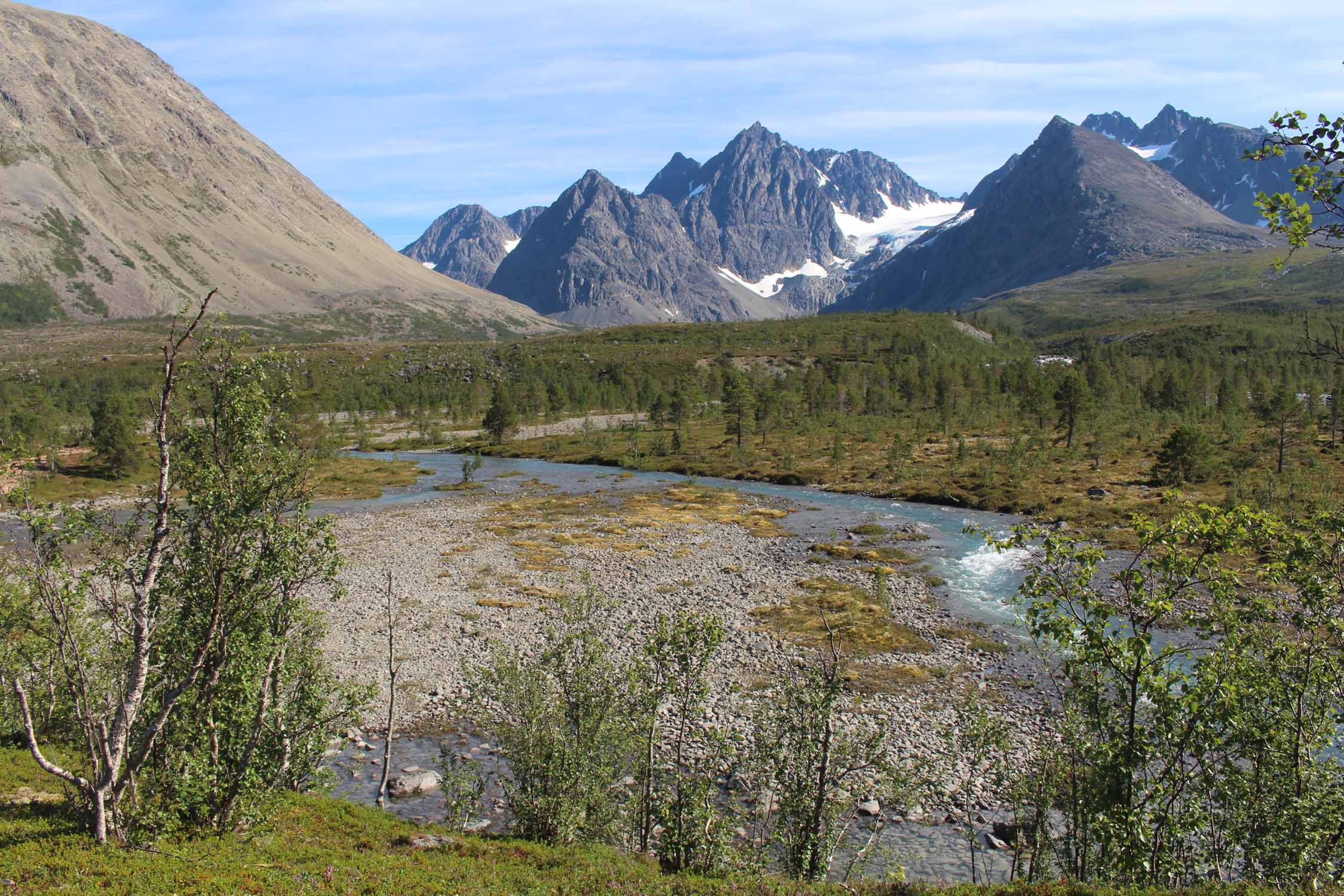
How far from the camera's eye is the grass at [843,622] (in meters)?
37.2

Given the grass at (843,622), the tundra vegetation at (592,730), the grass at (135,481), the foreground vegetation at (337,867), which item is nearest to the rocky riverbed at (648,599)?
the grass at (843,622)

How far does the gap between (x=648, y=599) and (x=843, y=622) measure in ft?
39.1

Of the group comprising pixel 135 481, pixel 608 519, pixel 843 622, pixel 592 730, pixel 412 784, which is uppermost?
pixel 135 481

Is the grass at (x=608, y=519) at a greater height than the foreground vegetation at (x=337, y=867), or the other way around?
the foreground vegetation at (x=337, y=867)

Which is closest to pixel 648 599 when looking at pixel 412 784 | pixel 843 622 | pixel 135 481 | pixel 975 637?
pixel 843 622

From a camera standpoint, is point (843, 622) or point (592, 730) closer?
point (592, 730)

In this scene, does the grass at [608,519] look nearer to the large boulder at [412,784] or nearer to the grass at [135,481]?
the grass at [135,481]

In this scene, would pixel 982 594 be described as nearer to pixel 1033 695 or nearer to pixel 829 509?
pixel 1033 695

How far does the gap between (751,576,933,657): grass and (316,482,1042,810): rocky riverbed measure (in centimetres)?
22

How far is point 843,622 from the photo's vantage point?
40.1m

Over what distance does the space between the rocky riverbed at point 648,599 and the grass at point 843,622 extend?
0.22 m

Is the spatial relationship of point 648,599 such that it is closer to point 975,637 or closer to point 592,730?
point 975,637

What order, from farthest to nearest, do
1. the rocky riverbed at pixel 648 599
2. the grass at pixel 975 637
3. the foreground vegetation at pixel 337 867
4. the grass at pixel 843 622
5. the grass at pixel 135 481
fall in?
the grass at pixel 135 481
the grass at pixel 843 622
the grass at pixel 975 637
the rocky riverbed at pixel 648 599
the foreground vegetation at pixel 337 867

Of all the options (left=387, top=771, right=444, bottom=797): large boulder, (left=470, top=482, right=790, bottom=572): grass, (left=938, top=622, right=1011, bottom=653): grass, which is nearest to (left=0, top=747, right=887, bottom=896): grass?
(left=387, top=771, right=444, bottom=797): large boulder
